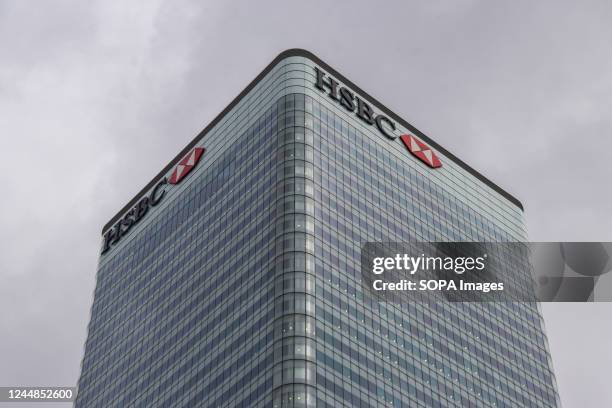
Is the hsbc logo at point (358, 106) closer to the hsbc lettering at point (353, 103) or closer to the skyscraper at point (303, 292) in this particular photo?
the hsbc lettering at point (353, 103)

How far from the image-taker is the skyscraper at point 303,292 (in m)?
154

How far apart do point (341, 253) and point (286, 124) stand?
948 inches

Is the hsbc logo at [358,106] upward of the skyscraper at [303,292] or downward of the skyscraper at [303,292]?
upward

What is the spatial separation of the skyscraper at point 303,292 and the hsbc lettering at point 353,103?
0.23 metres

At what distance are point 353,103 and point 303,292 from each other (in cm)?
4813

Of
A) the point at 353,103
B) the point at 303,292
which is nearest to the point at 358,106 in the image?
the point at 353,103

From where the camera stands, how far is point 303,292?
154 meters

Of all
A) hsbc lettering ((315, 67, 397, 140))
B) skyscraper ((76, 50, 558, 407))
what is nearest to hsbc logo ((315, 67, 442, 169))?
hsbc lettering ((315, 67, 397, 140))

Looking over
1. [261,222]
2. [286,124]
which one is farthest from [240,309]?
[286,124]

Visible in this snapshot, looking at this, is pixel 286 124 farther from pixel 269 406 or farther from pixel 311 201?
pixel 269 406

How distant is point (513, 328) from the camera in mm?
195125

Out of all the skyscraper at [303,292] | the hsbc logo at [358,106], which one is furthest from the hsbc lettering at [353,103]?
the skyscraper at [303,292]

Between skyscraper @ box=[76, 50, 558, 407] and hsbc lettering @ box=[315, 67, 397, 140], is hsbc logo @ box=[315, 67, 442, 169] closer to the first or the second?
hsbc lettering @ box=[315, 67, 397, 140]

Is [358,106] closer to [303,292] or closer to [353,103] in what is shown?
[353,103]
